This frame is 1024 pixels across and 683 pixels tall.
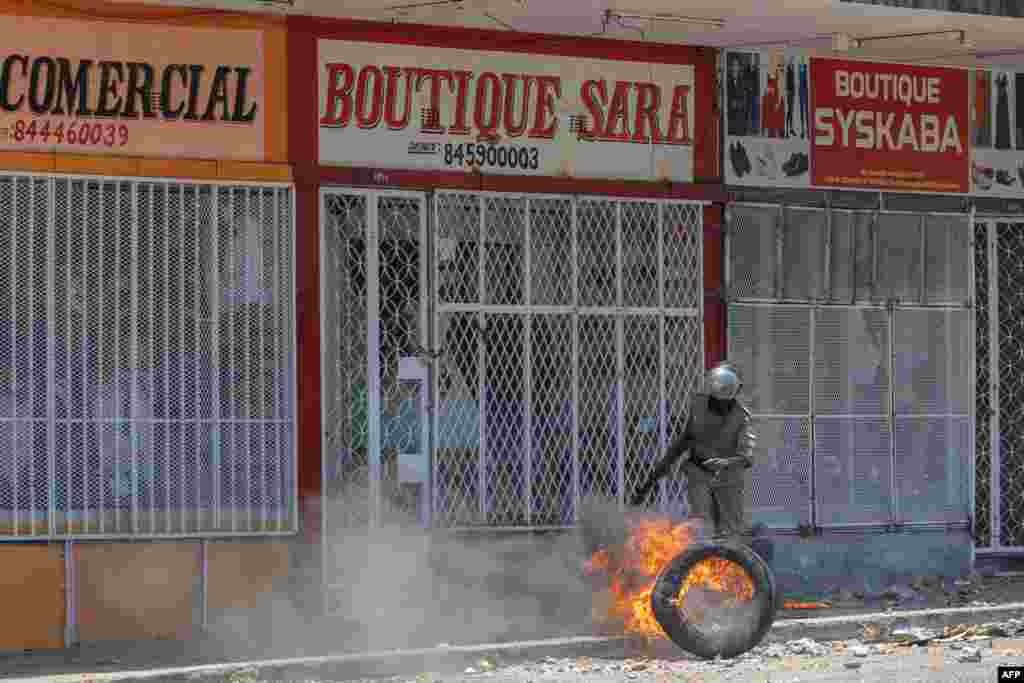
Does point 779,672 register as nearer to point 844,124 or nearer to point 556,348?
point 556,348

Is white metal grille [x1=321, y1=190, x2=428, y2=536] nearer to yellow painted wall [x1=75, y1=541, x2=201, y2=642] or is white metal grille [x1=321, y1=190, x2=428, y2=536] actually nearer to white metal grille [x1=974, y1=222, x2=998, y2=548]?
yellow painted wall [x1=75, y1=541, x2=201, y2=642]

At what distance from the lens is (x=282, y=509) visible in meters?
14.1

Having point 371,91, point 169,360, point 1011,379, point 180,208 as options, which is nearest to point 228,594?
point 169,360

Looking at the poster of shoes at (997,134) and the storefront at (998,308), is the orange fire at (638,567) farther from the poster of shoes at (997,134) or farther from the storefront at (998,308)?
the poster of shoes at (997,134)

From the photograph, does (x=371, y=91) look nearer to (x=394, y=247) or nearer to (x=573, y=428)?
(x=394, y=247)

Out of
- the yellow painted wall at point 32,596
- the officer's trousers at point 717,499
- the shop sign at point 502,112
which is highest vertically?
the shop sign at point 502,112

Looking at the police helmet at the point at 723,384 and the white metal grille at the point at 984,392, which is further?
the white metal grille at the point at 984,392

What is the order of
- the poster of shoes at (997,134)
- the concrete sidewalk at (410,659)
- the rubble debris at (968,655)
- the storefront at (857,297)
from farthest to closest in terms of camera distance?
the poster of shoes at (997,134) → the storefront at (857,297) → the rubble debris at (968,655) → the concrete sidewalk at (410,659)

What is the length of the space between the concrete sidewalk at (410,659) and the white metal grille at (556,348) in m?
2.16

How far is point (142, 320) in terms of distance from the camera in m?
13.7

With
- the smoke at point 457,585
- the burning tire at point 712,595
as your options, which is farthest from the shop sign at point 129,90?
the burning tire at point 712,595

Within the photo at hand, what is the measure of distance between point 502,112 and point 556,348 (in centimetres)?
175

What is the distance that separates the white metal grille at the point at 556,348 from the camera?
48.5 ft

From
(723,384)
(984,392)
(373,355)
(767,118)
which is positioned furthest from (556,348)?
(984,392)
